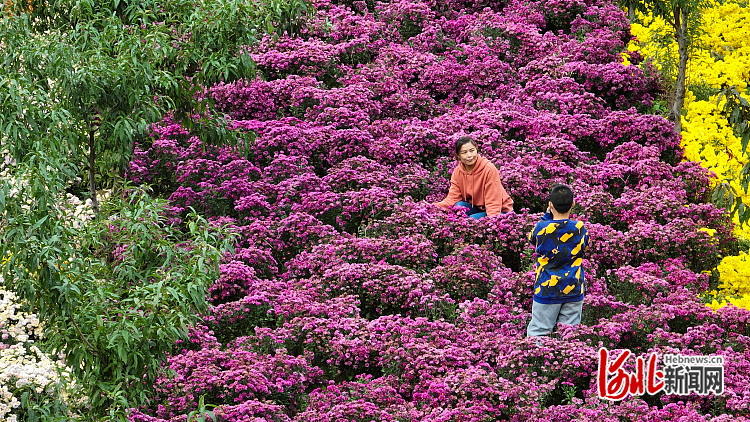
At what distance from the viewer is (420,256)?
26.5ft

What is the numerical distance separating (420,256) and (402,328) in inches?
48.6

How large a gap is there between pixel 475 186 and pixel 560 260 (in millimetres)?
2185

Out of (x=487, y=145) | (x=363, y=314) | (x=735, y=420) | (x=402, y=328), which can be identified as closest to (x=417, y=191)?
(x=487, y=145)

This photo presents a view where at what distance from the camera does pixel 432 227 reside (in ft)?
27.8

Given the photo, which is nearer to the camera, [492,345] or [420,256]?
[492,345]

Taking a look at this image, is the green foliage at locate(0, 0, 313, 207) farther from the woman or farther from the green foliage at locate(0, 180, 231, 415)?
the woman

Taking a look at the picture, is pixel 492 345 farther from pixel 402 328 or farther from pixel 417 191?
pixel 417 191

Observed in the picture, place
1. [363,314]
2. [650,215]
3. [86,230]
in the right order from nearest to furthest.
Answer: [86,230] → [363,314] → [650,215]

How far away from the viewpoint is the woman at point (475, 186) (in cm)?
857

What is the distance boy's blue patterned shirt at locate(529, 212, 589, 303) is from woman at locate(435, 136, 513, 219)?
1.85m

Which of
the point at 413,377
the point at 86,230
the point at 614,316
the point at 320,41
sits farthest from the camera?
the point at 320,41

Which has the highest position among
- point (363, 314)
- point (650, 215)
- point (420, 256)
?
point (650, 215)

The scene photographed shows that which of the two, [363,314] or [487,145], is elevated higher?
[487,145]

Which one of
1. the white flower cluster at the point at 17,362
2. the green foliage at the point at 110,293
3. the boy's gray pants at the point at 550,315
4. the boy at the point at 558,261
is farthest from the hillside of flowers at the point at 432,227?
the green foliage at the point at 110,293
